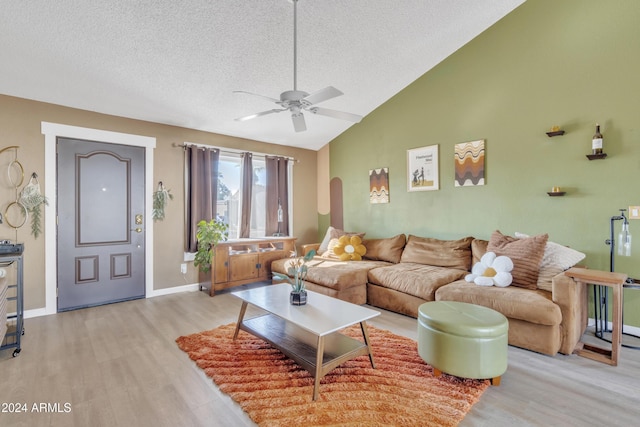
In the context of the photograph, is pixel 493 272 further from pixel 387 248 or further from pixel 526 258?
pixel 387 248

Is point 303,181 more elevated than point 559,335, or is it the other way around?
point 303,181

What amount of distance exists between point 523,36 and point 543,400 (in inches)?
141

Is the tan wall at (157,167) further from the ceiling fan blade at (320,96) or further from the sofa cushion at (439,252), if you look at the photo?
the ceiling fan blade at (320,96)

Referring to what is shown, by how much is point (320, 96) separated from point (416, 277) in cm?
218

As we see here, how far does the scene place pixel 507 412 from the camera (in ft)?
5.98

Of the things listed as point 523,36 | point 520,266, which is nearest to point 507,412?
point 520,266

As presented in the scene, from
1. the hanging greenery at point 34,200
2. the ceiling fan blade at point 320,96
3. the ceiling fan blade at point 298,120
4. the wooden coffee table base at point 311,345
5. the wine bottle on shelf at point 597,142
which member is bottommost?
the wooden coffee table base at point 311,345

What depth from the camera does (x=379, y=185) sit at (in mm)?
5035

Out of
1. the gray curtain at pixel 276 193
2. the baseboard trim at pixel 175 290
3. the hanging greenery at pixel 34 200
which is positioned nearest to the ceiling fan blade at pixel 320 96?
the gray curtain at pixel 276 193

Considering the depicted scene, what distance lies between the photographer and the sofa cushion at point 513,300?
244 cm

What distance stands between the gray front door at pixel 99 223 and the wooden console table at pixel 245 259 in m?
1.00

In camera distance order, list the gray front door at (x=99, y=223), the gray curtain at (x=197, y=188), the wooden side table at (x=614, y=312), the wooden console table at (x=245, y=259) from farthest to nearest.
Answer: the gray curtain at (x=197, y=188) < the wooden console table at (x=245, y=259) < the gray front door at (x=99, y=223) < the wooden side table at (x=614, y=312)

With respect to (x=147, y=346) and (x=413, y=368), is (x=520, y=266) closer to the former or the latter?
(x=413, y=368)

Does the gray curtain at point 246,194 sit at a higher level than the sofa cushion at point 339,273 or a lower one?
higher
